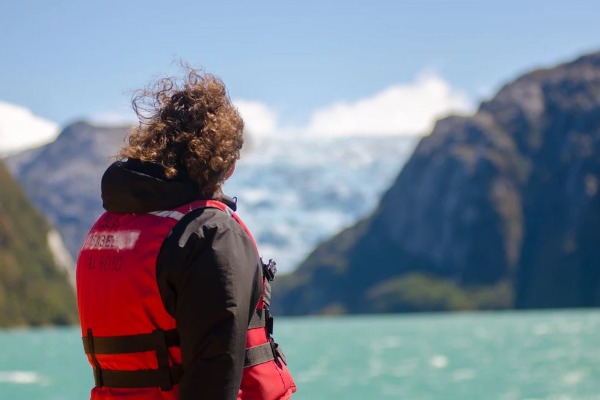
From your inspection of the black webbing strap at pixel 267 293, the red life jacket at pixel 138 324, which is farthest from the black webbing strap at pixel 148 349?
the black webbing strap at pixel 267 293

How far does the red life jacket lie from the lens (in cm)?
488

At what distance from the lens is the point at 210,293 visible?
15.3 feet

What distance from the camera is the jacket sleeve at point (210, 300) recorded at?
4.63m

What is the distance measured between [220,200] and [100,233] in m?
0.59

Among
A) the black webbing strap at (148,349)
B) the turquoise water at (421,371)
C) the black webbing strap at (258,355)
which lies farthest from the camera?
the turquoise water at (421,371)

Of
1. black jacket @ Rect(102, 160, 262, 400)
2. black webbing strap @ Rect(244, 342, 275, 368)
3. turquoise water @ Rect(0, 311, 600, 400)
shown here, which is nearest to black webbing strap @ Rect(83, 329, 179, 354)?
black jacket @ Rect(102, 160, 262, 400)

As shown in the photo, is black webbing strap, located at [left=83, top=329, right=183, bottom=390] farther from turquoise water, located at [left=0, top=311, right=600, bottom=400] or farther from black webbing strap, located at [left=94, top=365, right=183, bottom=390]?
turquoise water, located at [left=0, top=311, right=600, bottom=400]

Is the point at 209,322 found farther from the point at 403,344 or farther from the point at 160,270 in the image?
the point at 403,344

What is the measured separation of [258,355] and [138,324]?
567 millimetres

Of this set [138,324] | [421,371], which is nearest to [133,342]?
[138,324]

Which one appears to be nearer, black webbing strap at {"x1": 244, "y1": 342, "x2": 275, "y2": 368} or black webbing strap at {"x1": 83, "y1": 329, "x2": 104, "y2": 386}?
black webbing strap at {"x1": 244, "y1": 342, "x2": 275, "y2": 368}

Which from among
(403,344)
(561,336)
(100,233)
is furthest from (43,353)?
(100,233)

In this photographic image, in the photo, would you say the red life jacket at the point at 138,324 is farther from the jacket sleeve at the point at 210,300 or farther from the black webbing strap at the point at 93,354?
the jacket sleeve at the point at 210,300

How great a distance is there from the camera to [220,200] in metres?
5.18
